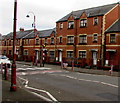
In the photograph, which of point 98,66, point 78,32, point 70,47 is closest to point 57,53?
point 70,47

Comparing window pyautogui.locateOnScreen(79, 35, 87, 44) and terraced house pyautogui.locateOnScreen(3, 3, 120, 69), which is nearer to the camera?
terraced house pyautogui.locateOnScreen(3, 3, 120, 69)

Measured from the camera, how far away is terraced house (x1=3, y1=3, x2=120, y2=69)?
30.1 m

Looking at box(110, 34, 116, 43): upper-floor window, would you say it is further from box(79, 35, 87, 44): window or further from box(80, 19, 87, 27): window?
box(80, 19, 87, 27): window

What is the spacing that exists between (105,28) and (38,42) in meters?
18.7

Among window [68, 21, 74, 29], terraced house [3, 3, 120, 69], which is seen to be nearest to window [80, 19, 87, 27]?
terraced house [3, 3, 120, 69]

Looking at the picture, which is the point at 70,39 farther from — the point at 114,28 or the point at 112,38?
the point at 112,38

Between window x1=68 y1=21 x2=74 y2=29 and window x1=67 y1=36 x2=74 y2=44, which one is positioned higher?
window x1=68 y1=21 x2=74 y2=29

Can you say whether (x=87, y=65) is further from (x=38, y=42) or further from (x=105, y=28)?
(x=38, y=42)

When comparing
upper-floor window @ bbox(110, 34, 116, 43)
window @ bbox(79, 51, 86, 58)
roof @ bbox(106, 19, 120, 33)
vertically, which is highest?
roof @ bbox(106, 19, 120, 33)

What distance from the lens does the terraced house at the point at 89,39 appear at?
30.1 meters

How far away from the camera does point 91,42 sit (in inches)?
1300

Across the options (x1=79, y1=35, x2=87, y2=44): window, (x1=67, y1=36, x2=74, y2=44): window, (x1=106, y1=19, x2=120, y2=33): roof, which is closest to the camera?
(x1=106, y1=19, x2=120, y2=33): roof

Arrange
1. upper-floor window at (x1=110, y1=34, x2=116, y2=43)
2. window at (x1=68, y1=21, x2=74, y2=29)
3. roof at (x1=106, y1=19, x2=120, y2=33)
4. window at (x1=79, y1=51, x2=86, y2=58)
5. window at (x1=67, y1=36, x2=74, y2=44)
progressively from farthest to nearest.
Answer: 1. window at (x1=68, y1=21, x2=74, y2=29)
2. window at (x1=67, y1=36, x2=74, y2=44)
3. window at (x1=79, y1=51, x2=86, y2=58)
4. roof at (x1=106, y1=19, x2=120, y2=33)
5. upper-floor window at (x1=110, y1=34, x2=116, y2=43)

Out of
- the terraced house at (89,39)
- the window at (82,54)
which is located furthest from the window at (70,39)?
the window at (82,54)
